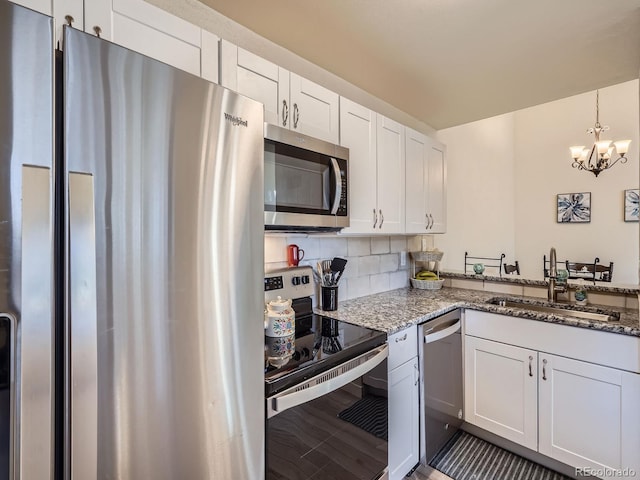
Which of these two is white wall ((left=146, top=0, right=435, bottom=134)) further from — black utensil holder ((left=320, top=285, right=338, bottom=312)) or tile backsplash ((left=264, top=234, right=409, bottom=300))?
black utensil holder ((left=320, top=285, right=338, bottom=312))

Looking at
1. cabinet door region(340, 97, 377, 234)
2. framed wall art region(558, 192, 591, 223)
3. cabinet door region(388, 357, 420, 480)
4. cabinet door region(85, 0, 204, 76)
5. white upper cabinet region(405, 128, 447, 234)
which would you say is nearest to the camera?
cabinet door region(85, 0, 204, 76)

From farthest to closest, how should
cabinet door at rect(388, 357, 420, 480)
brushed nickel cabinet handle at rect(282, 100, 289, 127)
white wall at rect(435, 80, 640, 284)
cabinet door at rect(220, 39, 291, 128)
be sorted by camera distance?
white wall at rect(435, 80, 640, 284)
cabinet door at rect(388, 357, 420, 480)
brushed nickel cabinet handle at rect(282, 100, 289, 127)
cabinet door at rect(220, 39, 291, 128)

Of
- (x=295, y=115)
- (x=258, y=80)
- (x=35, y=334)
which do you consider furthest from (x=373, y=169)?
(x=35, y=334)

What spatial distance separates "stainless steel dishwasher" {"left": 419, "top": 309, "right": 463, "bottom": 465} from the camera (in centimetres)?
181

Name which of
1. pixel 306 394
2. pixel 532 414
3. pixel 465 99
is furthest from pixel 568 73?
pixel 306 394

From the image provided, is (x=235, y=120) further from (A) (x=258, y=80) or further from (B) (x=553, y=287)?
(B) (x=553, y=287)

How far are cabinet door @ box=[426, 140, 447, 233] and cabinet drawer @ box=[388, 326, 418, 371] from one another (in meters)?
1.07

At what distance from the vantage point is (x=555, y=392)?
1.80 m

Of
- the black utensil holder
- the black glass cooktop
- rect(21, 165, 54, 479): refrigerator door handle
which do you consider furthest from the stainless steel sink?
rect(21, 165, 54, 479): refrigerator door handle

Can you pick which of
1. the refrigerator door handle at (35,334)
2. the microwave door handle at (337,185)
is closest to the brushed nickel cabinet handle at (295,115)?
the microwave door handle at (337,185)

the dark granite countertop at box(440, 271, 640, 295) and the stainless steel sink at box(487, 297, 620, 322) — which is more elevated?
the dark granite countertop at box(440, 271, 640, 295)

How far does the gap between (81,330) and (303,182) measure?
3.33ft

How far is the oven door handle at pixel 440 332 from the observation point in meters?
1.82

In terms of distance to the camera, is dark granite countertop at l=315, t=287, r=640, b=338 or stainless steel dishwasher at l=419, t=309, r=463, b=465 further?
stainless steel dishwasher at l=419, t=309, r=463, b=465
